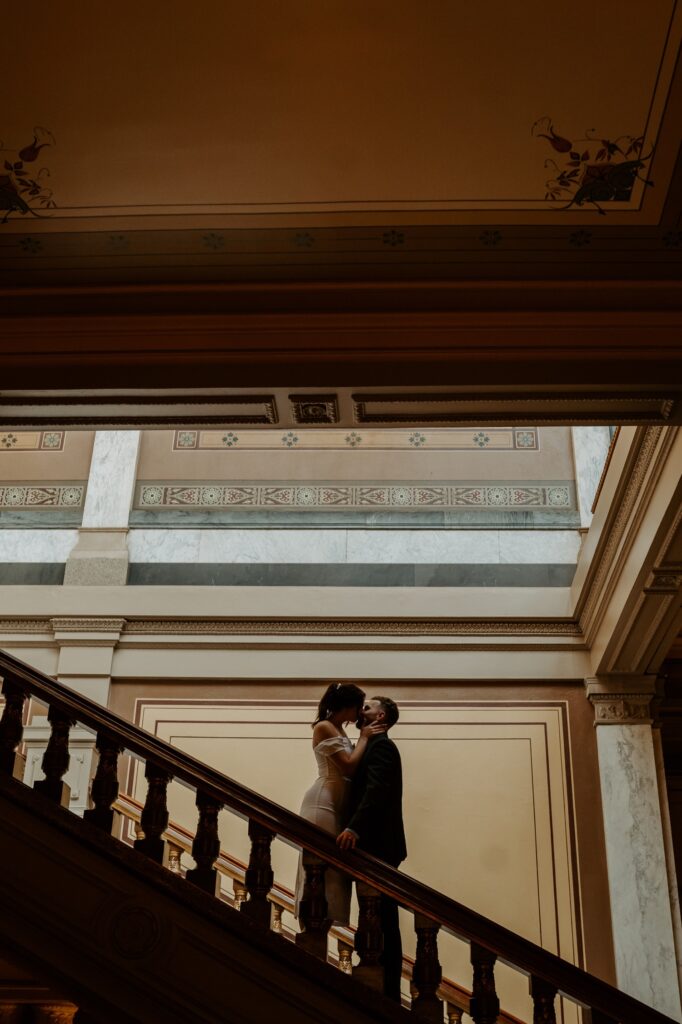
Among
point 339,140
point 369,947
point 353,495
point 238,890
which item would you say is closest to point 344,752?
point 369,947

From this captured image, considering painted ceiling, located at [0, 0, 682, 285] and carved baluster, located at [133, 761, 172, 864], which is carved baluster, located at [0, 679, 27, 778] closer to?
carved baluster, located at [133, 761, 172, 864]

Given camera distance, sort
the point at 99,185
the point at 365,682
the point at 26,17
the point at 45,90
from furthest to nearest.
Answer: the point at 365,682 < the point at 99,185 < the point at 45,90 < the point at 26,17

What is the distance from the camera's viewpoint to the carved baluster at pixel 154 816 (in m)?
5.17

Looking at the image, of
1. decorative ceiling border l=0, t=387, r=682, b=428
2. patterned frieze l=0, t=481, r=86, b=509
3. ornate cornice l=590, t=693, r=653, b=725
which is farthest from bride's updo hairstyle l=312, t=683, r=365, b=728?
patterned frieze l=0, t=481, r=86, b=509

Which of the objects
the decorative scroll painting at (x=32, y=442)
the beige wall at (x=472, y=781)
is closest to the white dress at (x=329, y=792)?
the beige wall at (x=472, y=781)

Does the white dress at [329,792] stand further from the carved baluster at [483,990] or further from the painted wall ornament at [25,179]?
A: the painted wall ornament at [25,179]

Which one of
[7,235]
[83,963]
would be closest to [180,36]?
[7,235]

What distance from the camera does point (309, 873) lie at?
4.95 metres

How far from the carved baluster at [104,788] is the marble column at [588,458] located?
19.1ft

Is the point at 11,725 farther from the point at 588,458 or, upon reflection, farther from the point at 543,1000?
the point at 588,458

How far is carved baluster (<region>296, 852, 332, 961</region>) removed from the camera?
16.1 ft

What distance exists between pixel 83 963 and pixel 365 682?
182 inches

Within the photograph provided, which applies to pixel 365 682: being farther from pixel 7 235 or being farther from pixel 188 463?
pixel 7 235

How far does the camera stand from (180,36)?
185 inches
